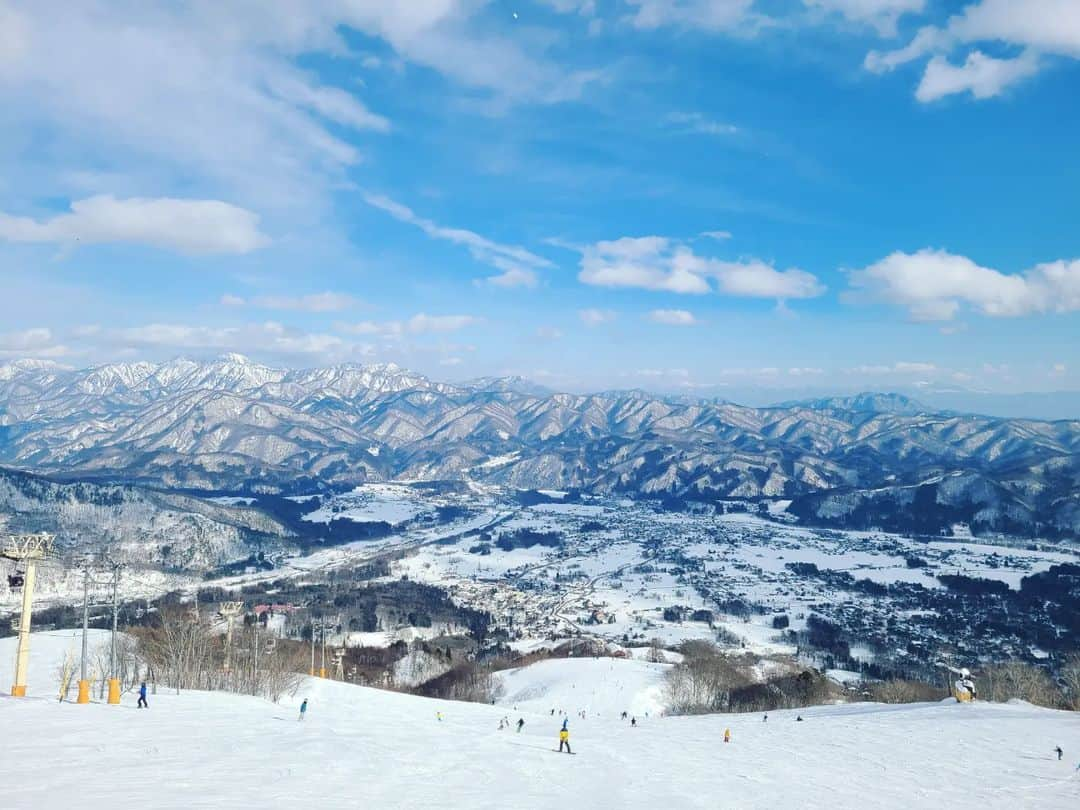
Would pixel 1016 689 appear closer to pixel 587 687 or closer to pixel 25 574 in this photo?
pixel 587 687

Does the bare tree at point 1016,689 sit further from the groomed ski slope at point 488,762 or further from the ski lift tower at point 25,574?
the ski lift tower at point 25,574

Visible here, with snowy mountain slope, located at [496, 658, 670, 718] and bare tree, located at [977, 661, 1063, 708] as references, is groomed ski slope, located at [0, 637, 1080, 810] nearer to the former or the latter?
bare tree, located at [977, 661, 1063, 708]

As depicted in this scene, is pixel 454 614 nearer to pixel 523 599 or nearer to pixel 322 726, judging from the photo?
pixel 523 599

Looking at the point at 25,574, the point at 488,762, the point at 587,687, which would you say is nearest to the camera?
the point at 488,762

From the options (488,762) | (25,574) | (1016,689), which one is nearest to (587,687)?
(1016,689)

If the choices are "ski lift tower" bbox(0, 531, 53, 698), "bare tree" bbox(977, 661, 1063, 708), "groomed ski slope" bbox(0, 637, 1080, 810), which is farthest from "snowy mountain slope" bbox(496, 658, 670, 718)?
"ski lift tower" bbox(0, 531, 53, 698)

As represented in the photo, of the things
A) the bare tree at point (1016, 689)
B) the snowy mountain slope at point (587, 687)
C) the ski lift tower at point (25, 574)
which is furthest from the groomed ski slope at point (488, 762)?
the snowy mountain slope at point (587, 687)
